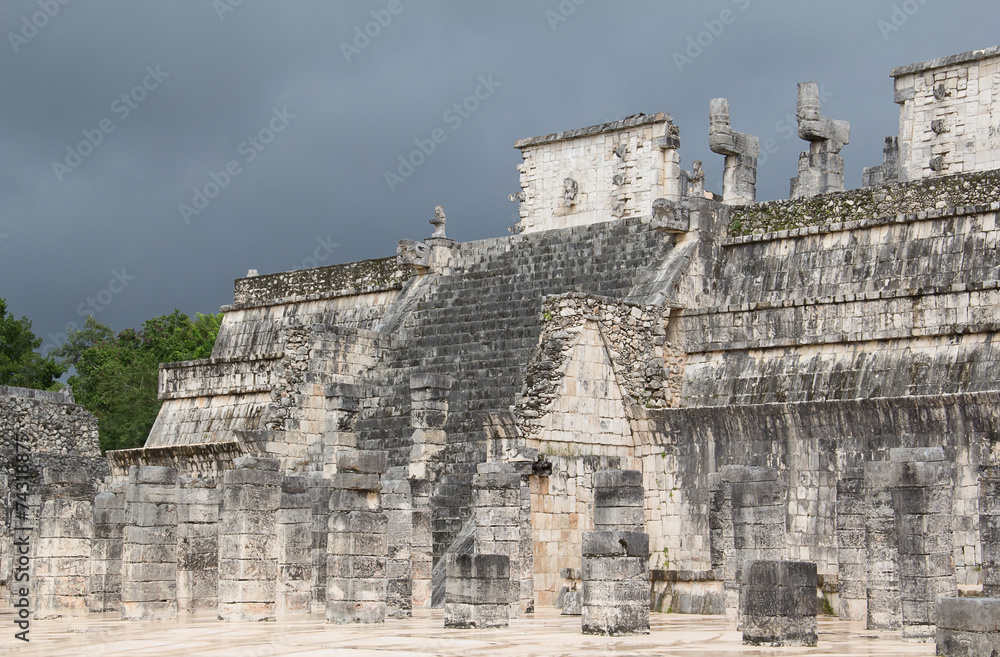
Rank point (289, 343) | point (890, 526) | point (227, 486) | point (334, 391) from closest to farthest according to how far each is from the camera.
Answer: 1. point (890, 526)
2. point (227, 486)
3. point (334, 391)
4. point (289, 343)

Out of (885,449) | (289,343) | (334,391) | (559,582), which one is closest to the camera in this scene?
(885,449)

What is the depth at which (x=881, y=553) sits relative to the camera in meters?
17.3

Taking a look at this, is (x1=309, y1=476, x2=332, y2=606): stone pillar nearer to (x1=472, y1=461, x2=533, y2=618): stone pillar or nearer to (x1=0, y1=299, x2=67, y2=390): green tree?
(x1=472, y1=461, x2=533, y2=618): stone pillar

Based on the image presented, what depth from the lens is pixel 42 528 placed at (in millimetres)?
22391

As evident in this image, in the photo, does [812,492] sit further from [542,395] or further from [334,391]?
[334,391]

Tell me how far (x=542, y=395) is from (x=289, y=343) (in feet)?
22.0

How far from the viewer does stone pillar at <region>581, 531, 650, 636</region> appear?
16141 mm

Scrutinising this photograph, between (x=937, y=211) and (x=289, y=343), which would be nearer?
(x=937, y=211)

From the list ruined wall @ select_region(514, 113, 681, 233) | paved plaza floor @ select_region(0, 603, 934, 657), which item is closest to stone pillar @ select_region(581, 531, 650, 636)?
paved plaza floor @ select_region(0, 603, 934, 657)

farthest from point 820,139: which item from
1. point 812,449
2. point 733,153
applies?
point 812,449

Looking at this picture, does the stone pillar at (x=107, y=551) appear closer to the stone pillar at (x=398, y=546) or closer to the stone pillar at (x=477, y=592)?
the stone pillar at (x=398, y=546)

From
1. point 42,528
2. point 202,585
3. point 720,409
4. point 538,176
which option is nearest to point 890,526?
point 720,409

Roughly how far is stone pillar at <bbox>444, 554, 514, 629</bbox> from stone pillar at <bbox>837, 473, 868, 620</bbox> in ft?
14.2

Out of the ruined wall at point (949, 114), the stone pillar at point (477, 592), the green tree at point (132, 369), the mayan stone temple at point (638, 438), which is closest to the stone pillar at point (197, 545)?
the mayan stone temple at point (638, 438)
